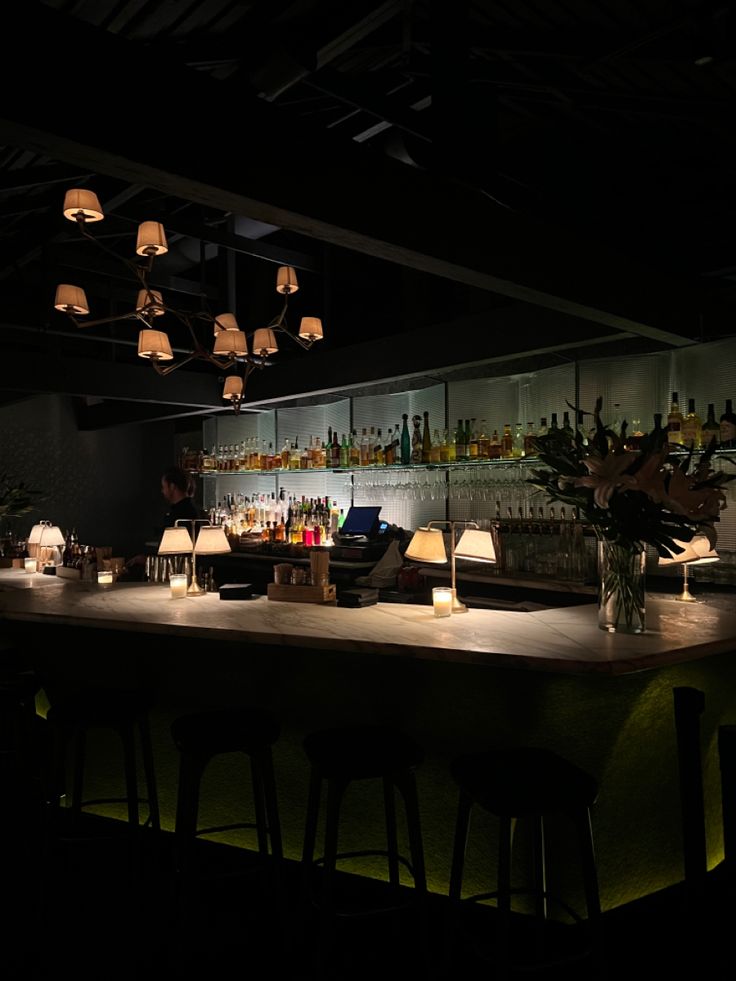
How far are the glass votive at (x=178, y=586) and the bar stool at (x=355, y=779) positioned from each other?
A: 132 cm

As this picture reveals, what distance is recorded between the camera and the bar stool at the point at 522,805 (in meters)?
1.84

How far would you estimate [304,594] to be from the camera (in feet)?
10.5

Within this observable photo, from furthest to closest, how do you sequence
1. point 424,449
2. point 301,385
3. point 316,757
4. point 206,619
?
point 301,385 < point 424,449 < point 206,619 < point 316,757

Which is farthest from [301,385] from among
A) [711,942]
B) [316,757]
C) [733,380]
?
[711,942]

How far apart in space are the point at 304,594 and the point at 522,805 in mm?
1561

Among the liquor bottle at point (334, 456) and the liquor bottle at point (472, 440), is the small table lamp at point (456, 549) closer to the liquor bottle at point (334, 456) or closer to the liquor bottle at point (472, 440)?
the liquor bottle at point (472, 440)

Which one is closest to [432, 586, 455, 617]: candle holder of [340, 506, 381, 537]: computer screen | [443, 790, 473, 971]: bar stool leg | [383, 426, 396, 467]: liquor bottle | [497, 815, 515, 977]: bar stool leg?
[443, 790, 473, 971]: bar stool leg

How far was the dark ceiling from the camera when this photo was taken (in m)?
1.98

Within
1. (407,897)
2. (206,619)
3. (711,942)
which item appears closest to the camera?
(711,942)

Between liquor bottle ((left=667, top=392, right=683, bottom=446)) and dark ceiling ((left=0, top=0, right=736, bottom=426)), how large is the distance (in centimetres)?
39

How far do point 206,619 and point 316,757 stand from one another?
832 millimetres

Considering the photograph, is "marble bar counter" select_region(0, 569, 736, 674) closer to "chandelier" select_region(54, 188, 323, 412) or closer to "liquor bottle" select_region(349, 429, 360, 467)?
"chandelier" select_region(54, 188, 323, 412)

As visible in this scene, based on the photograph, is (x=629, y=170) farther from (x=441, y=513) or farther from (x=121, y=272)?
(x=121, y=272)

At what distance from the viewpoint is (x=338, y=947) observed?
2.28m
